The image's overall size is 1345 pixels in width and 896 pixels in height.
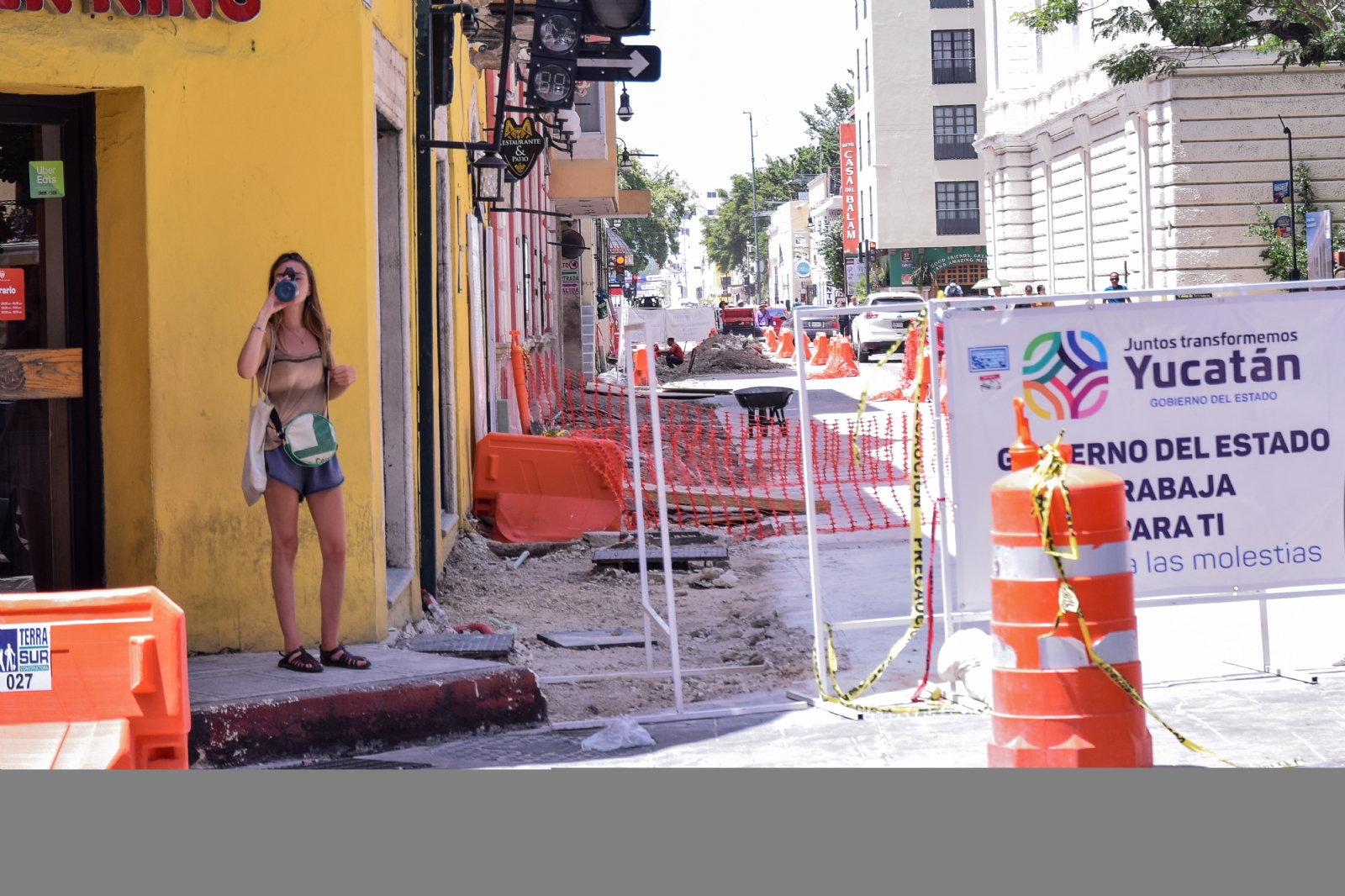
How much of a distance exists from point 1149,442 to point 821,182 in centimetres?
9104

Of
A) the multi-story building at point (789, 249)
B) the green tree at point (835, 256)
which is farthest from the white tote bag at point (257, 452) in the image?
the multi-story building at point (789, 249)

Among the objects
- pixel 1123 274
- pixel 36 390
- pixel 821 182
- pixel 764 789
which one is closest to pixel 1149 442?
pixel 764 789

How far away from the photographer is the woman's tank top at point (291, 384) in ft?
21.3

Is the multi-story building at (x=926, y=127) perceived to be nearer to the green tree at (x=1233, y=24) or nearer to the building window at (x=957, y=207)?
the building window at (x=957, y=207)

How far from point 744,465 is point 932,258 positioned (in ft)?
167

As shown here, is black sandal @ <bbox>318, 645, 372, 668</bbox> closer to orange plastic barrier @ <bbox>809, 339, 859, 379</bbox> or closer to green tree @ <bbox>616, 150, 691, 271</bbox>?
orange plastic barrier @ <bbox>809, 339, 859, 379</bbox>

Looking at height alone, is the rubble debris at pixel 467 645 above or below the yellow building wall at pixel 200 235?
below

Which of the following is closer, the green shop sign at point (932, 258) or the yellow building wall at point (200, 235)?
the yellow building wall at point (200, 235)

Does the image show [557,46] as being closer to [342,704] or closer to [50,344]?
[50,344]

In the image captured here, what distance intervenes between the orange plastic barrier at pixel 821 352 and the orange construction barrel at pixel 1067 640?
108 feet

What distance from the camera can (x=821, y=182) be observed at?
95.9 metres

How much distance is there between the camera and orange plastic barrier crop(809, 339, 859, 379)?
3716cm

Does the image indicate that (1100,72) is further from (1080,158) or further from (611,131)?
(611,131)

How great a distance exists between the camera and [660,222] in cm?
12162
